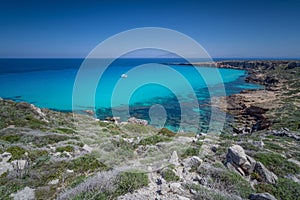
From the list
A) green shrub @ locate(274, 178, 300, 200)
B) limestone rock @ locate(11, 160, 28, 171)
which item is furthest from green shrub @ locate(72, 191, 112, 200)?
green shrub @ locate(274, 178, 300, 200)

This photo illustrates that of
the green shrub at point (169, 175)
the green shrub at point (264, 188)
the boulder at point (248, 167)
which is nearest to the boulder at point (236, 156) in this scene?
the boulder at point (248, 167)

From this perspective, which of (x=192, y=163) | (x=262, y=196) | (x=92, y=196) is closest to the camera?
(x=92, y=196)

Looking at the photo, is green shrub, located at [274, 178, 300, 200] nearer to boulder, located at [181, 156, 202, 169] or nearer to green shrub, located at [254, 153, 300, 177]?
green shrub, located at [254, 153, 300, 177]

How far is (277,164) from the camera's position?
731 cm

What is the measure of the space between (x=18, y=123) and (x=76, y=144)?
248 inches

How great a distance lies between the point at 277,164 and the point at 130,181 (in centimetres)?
632

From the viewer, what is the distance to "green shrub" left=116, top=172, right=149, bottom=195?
16.6 ft

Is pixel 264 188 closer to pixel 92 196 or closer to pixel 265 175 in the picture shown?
pixel 265 175

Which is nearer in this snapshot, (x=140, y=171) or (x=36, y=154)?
(x=140, y=171)

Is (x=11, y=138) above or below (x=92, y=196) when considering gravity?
below

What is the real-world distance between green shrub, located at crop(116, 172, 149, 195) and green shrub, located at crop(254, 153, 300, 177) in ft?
17.6

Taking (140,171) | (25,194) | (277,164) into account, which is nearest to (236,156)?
(277,164)

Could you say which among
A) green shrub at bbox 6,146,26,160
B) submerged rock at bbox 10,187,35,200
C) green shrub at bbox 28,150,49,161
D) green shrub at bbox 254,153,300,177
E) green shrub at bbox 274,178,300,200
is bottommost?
green shrub at bbox 254,153,300,177

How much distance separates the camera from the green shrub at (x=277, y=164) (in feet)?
22.8
